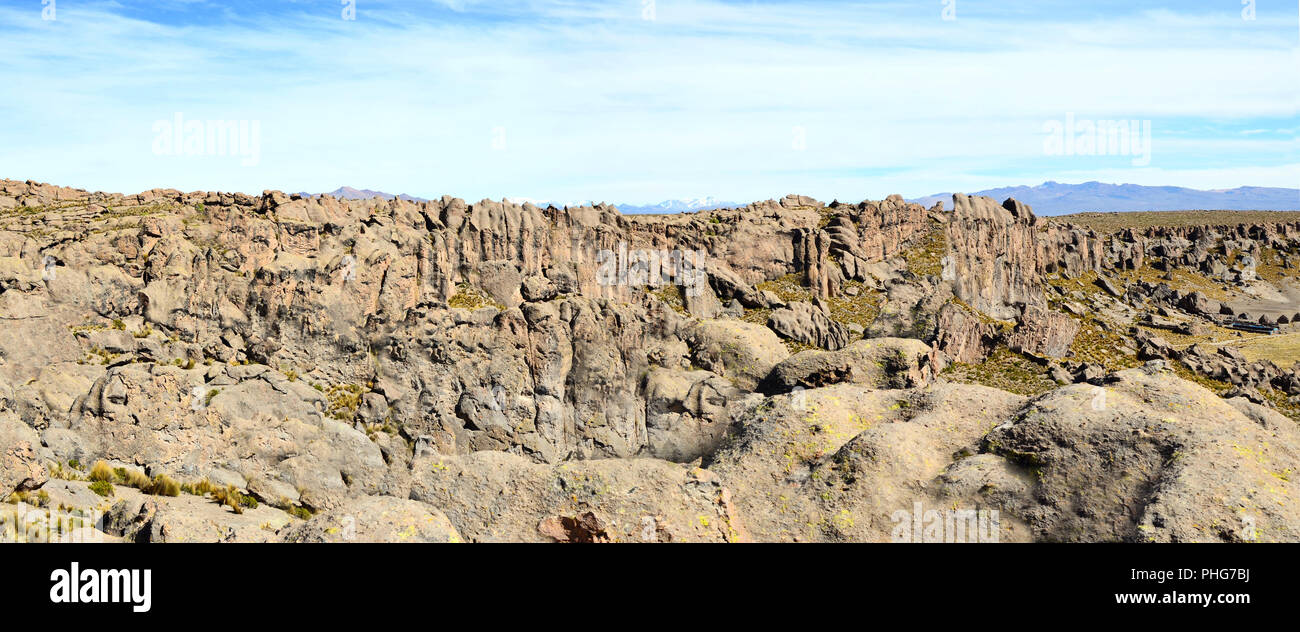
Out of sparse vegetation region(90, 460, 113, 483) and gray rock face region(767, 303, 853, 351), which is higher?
gray rock face region(767, 303, 853, 351)

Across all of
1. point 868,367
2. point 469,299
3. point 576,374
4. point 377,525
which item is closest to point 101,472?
point 576,374

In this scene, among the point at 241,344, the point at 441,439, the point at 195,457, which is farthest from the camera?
the point at 241,344

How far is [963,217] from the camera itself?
115 m

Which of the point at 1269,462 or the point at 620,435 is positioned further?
the point at 620,435

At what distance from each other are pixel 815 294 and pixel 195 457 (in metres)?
69.5

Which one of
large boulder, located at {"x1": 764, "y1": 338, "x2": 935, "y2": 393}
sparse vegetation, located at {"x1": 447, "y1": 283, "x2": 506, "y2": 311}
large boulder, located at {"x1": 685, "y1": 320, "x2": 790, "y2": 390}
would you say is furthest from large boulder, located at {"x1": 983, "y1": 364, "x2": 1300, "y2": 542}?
sparse vegetation, located at {"x1": 447, "y1": 283, "x2": 506, "y2": 311}

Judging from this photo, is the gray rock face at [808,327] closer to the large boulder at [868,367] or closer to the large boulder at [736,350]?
the large boulder at [736,350]

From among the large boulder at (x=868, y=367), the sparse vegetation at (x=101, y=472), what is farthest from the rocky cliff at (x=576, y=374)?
the sparse vegetation at (x=101, y=472)

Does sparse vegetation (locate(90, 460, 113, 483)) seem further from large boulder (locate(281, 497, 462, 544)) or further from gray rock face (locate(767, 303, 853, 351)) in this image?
gray rock face (locate(767, 303, 853, 351))

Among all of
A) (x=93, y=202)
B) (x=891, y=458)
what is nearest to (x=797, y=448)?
(x=891, y=458)
